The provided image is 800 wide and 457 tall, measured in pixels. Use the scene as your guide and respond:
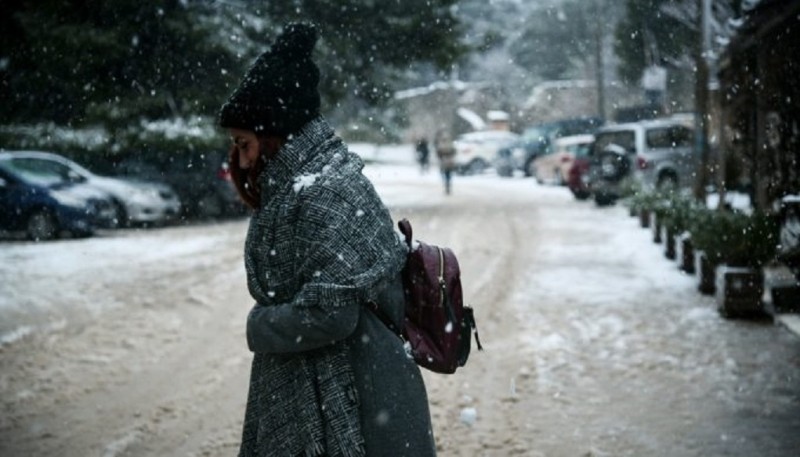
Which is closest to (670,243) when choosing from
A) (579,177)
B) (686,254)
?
(686,254)

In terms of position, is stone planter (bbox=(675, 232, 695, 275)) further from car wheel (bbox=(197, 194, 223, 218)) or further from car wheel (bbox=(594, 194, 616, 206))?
car wheel (bbox=(197, 194, 223, 218))

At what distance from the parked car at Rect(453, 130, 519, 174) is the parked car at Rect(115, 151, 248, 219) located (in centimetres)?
1690

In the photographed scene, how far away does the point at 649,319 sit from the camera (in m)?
7.40

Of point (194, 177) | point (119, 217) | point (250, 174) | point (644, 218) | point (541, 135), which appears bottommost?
point (644, 218)

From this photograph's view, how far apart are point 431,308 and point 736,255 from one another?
19.5ft

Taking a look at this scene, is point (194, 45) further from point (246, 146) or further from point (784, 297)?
point (246, 146)

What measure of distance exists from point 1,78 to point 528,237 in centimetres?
1649

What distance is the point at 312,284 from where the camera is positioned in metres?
2.11

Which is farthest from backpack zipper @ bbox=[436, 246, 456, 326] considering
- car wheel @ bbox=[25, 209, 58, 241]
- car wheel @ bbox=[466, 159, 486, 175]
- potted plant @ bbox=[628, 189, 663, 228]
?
car wheel @ bbox=[466, 159, 486, 175]

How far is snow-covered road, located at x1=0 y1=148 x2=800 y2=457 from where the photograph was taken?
15.7 ft

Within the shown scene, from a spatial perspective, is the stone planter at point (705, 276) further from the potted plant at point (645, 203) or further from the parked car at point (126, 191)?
the parked car at point (126, 191)

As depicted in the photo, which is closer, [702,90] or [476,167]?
[702,90]

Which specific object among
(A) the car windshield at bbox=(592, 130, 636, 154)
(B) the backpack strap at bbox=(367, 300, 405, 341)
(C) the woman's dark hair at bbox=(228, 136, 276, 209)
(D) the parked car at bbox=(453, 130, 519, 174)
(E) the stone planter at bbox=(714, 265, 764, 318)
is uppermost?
(D) the parked car at bbox=(453, 130, 519, 174)

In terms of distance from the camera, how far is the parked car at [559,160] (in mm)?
22656
